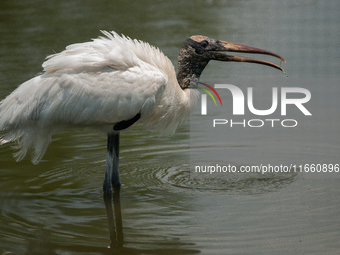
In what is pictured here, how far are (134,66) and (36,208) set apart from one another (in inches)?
78.4

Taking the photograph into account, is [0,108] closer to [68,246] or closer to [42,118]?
[42,118]

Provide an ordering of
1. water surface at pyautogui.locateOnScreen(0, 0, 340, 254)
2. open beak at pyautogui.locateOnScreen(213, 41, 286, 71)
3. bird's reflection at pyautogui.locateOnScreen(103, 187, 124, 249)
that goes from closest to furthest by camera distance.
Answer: water surface at pyautogui.locateOnScreen(0, 0, 340, 254) → bird's reflection at pyautogui.locateOnScreen(103, 187, 124, 249) → open beak at pyautogui.locateOnScreen(213, 41, 286, 71)

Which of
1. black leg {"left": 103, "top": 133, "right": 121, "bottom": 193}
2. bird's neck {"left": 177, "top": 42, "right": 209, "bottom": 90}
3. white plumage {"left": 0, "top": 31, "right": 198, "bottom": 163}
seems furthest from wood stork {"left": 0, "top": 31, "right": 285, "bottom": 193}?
bird's neck {"left": 177, "top": 42, "right": 209, "bottom": 90}

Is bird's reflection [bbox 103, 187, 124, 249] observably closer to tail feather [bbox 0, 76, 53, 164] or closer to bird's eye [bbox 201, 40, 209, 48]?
tail feather [bbox 0, 76, 53, 164]

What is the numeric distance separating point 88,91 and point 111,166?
118cm

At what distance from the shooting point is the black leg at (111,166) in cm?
721

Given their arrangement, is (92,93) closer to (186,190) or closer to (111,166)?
(111,166)

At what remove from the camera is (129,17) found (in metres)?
17.5

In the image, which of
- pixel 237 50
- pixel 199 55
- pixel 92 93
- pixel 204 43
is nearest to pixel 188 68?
pixel 199 55

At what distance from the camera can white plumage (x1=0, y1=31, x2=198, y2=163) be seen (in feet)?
21.8

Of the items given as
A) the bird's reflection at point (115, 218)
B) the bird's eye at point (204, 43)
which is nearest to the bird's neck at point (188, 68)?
the bird's eye at point (204, 43)

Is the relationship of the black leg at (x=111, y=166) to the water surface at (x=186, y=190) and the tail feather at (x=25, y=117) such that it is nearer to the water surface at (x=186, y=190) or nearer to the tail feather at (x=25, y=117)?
the water surface at (x=186, y=190)

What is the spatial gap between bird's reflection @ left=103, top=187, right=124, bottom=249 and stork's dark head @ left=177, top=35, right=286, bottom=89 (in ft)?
5.54

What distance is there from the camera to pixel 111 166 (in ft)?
24.3
